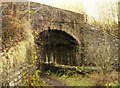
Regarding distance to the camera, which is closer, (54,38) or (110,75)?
(110,75)

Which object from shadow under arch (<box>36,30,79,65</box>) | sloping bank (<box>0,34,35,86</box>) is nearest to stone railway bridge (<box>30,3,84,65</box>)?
shadow under arch (<box>36,30,79,65</box>)

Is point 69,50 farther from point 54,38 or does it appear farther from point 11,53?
point 11,53

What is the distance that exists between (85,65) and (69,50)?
1.12 m

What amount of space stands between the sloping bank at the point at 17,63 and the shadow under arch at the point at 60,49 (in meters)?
5.13

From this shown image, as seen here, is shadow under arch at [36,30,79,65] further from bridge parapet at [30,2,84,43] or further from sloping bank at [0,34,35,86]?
sloping bank at [0,34,35,86]

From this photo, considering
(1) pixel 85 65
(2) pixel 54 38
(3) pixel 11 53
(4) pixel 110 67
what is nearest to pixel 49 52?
(2) pixel 54 38

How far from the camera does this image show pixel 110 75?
10023mm

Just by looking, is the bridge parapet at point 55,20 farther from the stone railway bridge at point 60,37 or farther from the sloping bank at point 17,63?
the sloping bank at point 17,63

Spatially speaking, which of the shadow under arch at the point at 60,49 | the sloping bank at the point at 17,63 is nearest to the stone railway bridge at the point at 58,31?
the shadow under arch at the point at 60,49

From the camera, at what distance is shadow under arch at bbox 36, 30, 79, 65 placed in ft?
44.7

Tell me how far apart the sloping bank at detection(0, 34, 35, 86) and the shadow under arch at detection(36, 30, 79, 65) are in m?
5.13

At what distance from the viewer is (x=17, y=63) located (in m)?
6.59

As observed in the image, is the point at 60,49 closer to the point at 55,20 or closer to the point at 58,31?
the point at 58,31

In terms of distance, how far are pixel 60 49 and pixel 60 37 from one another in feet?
2.45
